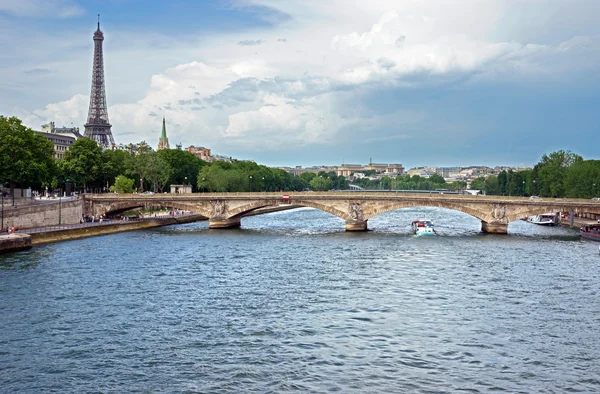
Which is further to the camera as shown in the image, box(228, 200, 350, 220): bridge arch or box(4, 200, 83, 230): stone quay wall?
box(228, 200, 350, 220): bridge arch

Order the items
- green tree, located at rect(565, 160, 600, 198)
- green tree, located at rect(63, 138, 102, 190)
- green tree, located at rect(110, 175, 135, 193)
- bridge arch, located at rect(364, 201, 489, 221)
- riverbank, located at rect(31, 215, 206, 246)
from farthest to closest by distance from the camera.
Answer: green tree, located at rect(565, 160, 600, 198) → green tree, located at rect(63, 138, 102, 190) → green tree, located at rect(110, 175, 135, 193) → bridge arch, located at rect(364, 201, 489, 221) → riverbank, located at rect(31, 215, 206, 246)

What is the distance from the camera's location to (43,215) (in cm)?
7438

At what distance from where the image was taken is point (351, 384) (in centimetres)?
2484

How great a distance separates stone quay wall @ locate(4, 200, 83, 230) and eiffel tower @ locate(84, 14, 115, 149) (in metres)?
102

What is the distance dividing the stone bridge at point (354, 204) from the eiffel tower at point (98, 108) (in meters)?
98.6

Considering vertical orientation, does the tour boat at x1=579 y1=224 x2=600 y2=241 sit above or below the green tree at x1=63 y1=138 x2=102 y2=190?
below

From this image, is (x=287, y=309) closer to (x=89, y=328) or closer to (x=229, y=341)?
(x=229, y=341)

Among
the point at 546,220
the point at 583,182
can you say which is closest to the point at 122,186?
the point at 546,220

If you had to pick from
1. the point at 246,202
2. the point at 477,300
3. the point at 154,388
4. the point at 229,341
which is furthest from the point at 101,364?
the point at 246,202

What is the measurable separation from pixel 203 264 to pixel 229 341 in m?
23.7

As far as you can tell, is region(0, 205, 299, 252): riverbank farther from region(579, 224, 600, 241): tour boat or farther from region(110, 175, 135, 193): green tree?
region(579, 224, 600, 241): tour boat

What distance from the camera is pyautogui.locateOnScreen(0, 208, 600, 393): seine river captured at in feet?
84.0

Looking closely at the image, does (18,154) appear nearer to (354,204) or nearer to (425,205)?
(354,204)

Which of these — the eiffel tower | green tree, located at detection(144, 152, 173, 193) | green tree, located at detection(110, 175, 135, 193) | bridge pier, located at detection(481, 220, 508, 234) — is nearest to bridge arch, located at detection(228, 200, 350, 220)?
bridge pier, located at detection(481, 220, 508, 234)
